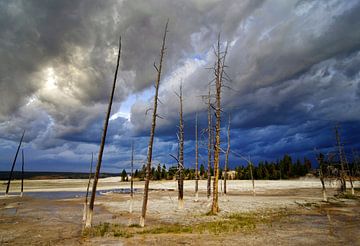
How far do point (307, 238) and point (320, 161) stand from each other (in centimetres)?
3325

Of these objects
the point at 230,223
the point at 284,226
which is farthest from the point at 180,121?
the point at 284,226

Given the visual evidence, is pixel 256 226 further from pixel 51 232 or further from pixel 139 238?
pixel 51 232

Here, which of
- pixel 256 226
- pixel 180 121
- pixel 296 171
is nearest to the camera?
pixel 256 226

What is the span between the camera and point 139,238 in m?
15.0

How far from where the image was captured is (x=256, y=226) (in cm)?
1842

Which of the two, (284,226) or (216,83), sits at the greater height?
(216,83)

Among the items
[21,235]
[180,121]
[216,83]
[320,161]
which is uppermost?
[216,83]

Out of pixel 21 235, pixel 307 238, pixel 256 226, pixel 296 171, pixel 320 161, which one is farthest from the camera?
pixel 296 171

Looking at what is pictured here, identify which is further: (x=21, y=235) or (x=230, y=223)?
(x=230, y=223)

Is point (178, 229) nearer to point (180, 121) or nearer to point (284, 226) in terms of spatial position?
point (284, 226)

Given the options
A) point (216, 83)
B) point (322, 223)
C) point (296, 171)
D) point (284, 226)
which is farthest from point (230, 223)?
point (296, 171)

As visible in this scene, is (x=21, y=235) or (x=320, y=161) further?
(x=320, y=161)

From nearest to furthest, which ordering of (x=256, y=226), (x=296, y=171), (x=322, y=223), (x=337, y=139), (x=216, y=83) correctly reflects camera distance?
(x=256, y=226)
(x=322, y=223)
(x=216, y=83)
(x=337, y=139)
(x=296, y=171)

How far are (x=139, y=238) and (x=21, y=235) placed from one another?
8633 mm
